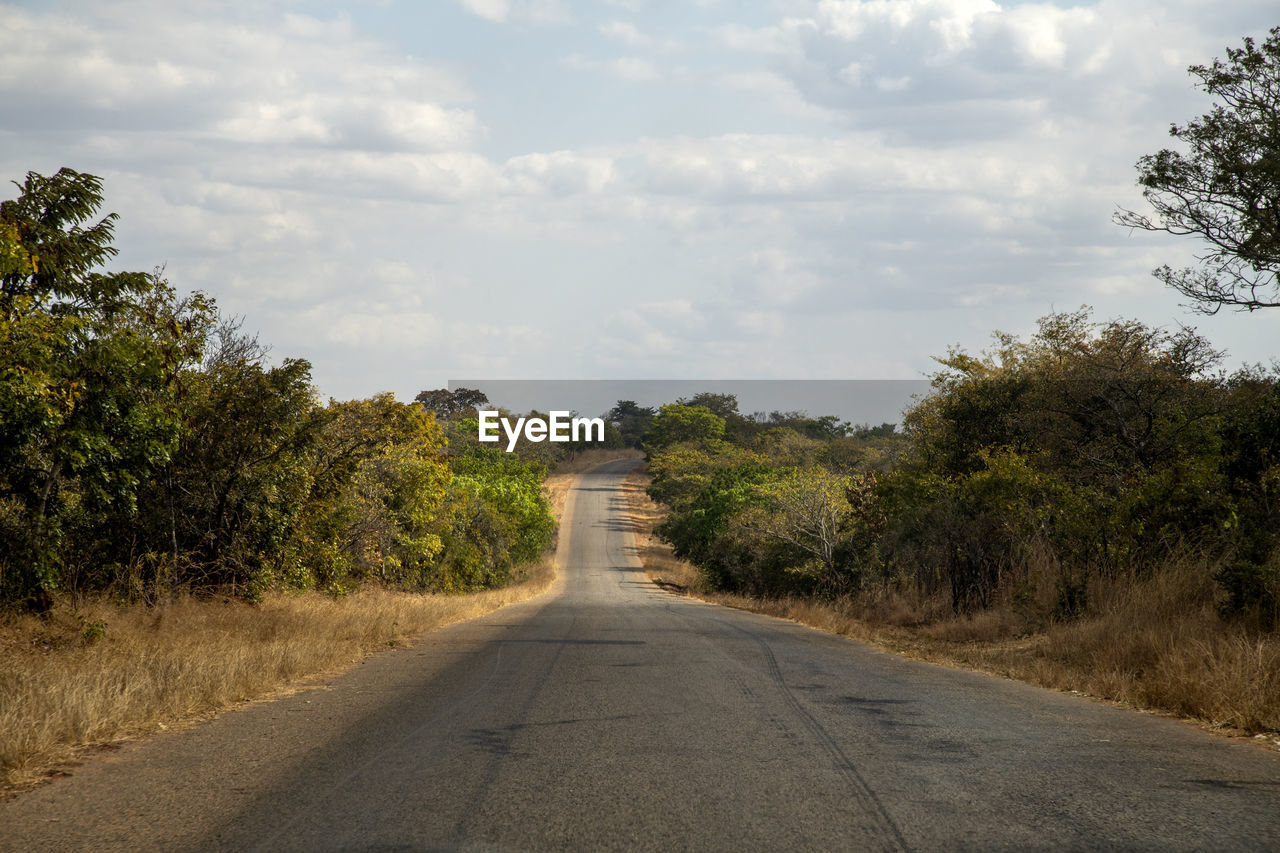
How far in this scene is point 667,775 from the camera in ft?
20.0

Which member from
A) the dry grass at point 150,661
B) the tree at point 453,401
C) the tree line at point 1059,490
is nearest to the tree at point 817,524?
the tree line at point 1059,490

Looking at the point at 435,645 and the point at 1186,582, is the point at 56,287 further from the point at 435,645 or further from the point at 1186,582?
the point at 1186,582

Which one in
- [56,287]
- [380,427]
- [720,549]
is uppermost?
[56,287]

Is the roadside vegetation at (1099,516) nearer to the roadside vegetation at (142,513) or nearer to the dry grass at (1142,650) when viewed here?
the dry grass at (1142,650)

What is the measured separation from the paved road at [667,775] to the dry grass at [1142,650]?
2.20 feet

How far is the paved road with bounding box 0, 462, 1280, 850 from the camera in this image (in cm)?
490

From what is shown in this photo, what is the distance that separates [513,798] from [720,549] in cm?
4607

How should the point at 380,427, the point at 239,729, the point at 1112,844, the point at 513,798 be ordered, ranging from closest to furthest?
the point at 1112,844 → the point at 513,798 → the point at 239,729 → the point at 380,427

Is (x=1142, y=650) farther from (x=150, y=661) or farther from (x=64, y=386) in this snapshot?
(x=64, y=386)

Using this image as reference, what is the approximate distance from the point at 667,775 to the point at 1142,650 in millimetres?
7846

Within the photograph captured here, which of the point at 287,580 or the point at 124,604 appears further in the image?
the point at 287,580

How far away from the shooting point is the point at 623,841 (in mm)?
4758

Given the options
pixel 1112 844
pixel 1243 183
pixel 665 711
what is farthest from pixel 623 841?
pixel 1243 183

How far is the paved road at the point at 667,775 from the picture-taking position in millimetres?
4902
